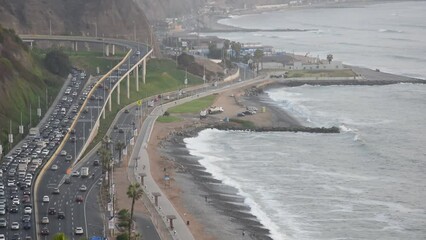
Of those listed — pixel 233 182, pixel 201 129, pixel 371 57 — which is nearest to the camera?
pixel 233 182

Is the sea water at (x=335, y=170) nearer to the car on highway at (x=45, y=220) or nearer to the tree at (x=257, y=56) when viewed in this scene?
the car on highway at (x=45, y=220)

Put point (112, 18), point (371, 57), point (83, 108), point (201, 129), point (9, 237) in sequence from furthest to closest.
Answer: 1. point (371, 57)
2. point (112, 18)
3. point (201, 129)
4. point (83, 108)
5. point (9, 237)

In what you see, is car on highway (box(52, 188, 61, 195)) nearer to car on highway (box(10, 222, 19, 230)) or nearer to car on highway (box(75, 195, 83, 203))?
car on highway (box(75, 195, 83, 203))

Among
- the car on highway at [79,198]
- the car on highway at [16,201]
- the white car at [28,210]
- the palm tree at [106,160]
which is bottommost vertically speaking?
the car on highway at [79,198]

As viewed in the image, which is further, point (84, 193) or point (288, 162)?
point (288, 162)

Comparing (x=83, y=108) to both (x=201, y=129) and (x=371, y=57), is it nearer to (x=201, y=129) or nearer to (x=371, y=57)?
(x=201, y=129)

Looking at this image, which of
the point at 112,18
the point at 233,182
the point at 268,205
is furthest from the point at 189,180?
the point at 112,18

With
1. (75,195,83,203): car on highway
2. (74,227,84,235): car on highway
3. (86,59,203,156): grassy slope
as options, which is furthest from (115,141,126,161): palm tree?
(74,227,84,235): car on highway

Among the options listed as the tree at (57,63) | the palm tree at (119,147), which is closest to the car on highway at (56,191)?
the palm tree at (119,147)
